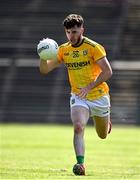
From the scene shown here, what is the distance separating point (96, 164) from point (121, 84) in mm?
17151

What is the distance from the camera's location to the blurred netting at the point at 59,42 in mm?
28609

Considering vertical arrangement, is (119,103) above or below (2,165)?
below

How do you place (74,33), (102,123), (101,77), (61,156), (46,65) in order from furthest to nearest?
(61,156)
(102,123)
(46,65)
(101,77)
(74,33)

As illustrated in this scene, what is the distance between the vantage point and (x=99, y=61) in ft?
34.4

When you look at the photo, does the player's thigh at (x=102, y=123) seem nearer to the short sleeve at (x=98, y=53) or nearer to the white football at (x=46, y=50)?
the short sleeve at (x=98, y=53)

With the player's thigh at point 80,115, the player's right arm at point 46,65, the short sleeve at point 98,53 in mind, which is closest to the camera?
the player's thigh at point 80,115

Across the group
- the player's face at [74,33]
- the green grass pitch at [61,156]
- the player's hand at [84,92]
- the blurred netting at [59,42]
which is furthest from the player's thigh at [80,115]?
the blurred netting at [59,42]

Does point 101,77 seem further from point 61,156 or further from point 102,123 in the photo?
point 61,156

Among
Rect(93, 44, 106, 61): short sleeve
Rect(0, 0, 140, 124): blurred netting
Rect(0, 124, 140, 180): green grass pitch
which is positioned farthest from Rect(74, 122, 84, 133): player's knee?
Rect(0, 0, 140, 124): blurred netting

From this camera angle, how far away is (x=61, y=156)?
46.6ft

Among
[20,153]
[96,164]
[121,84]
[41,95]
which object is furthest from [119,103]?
[96,164]

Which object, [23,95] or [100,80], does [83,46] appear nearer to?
[100,80]

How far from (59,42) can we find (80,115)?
2052 cm

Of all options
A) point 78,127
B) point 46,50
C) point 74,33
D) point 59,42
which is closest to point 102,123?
point 78,127
